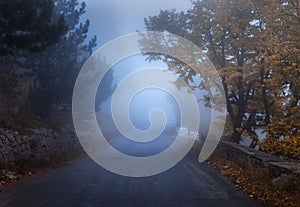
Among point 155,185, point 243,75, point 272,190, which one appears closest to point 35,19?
point 155,185

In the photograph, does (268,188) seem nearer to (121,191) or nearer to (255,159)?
(255,159)

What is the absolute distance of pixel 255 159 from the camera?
1174cm

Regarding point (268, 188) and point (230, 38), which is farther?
point (230, 38)

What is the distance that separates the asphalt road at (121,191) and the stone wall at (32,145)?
160 centimetres

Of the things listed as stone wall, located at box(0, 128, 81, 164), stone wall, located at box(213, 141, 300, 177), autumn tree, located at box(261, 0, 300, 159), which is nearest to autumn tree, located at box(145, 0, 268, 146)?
stone wall, located at box(213, 141, 300, 177)

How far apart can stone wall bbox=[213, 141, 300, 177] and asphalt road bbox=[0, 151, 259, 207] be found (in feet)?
4.08

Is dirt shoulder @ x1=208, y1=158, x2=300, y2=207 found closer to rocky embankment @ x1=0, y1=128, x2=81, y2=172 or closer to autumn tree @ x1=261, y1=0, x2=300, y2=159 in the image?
autumn tree @ x1=261, y1=0, x2=300, y2=159

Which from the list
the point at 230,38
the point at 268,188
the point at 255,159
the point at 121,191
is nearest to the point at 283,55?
the point at 255,159

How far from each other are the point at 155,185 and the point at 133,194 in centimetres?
157

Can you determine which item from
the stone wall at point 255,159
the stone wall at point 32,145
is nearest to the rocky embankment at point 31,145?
the stone wall at point 32,145

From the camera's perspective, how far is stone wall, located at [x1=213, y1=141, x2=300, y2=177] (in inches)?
372

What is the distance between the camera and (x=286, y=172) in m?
9.07

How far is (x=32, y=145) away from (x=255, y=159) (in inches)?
347

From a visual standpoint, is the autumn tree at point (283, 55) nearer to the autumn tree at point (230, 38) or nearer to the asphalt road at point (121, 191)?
the asphalt road at point (121, 191)
